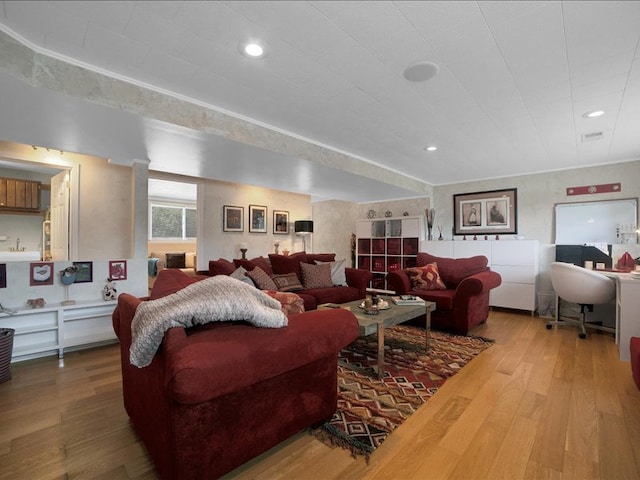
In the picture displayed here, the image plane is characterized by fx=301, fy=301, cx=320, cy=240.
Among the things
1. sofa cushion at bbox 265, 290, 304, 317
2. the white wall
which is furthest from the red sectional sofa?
the white wall

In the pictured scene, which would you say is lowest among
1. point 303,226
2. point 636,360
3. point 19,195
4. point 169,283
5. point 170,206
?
point 636,360

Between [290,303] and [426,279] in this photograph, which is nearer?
[290,303]

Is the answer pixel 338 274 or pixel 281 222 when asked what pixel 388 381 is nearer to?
pixel 338 274

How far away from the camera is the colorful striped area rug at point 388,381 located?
179 centimetres

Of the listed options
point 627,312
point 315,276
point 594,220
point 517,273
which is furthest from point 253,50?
point 594,220

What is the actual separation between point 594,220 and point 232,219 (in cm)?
589

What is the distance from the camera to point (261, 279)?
3904 mm

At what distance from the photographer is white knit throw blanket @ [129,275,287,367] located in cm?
123

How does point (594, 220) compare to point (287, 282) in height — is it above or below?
above

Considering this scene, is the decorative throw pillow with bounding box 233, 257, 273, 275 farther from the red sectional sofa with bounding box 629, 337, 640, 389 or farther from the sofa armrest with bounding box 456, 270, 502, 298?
the red sectional sofa with bounding box 629, 337, 640, 389

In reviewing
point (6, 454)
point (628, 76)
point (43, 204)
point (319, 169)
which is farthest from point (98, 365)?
point (628, 76)

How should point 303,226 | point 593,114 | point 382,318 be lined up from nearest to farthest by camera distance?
point 382,318 < point 593,114 < point 303,226

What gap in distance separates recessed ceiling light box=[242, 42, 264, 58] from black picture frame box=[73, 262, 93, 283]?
2963mm

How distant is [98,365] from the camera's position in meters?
2.86
